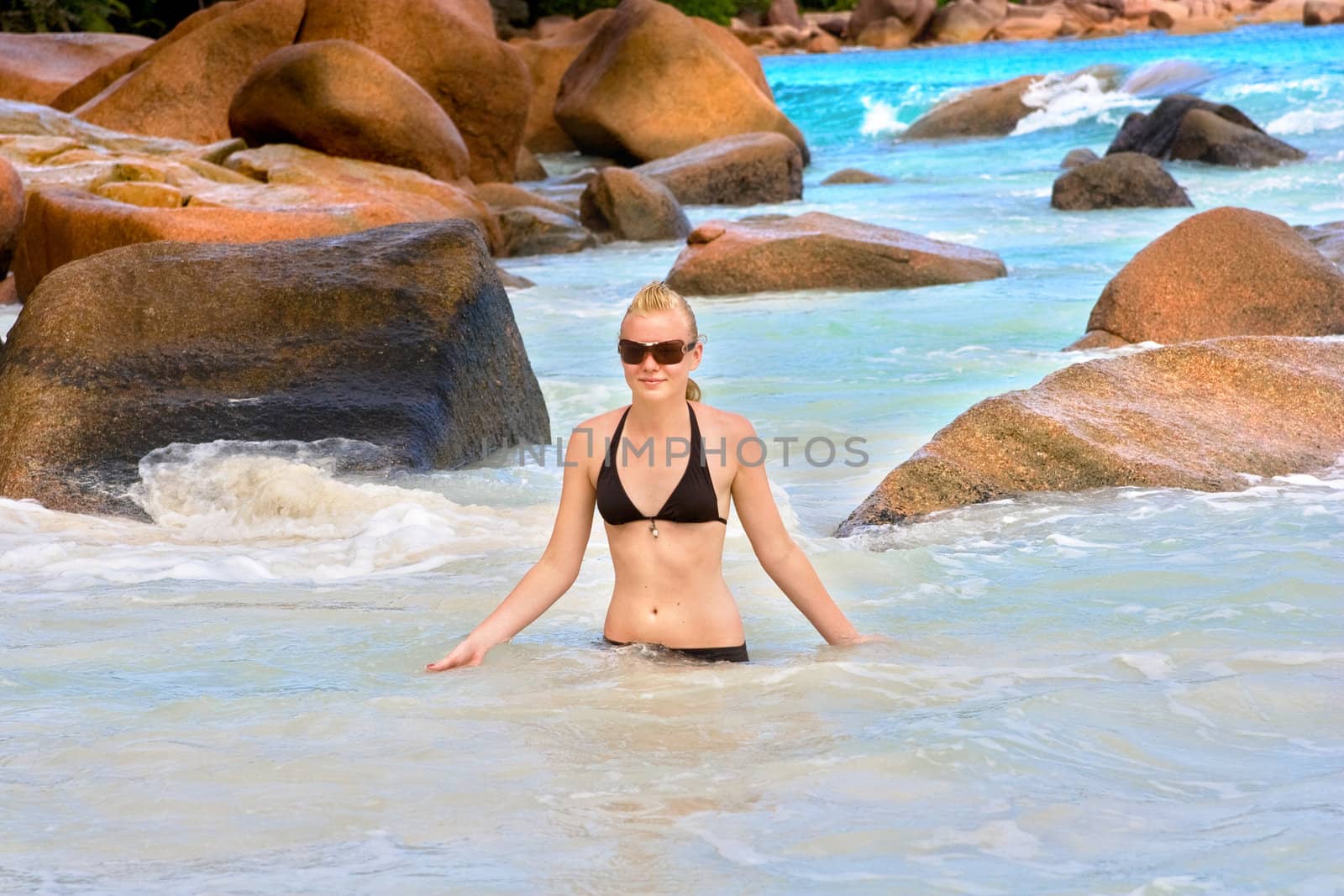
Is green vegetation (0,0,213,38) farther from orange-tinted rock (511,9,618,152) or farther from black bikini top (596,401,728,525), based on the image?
black bikini top (596,401,728,525)

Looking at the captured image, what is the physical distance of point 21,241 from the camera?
12.0m

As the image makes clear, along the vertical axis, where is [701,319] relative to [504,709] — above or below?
below

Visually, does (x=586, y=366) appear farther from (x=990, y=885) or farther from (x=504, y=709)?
(x=990, y=885)

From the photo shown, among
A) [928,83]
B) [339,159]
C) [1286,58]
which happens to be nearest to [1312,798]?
[339,159]

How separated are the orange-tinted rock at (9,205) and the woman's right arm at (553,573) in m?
9.48

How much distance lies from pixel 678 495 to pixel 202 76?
15659 millimetres

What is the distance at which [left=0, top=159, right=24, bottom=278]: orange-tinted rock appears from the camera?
40.0 feet

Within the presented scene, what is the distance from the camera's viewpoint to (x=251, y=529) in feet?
19.9

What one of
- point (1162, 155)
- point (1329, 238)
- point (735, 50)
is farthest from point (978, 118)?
point (1329, 238)

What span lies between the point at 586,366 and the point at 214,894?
307 inches

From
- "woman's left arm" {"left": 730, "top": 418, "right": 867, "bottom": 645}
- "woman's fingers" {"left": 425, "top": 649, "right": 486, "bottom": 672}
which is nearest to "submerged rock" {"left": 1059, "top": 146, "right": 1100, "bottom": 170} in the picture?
"woman's left arm" {"left": 730, "top": 418, "right": 867, "bottom": 645}

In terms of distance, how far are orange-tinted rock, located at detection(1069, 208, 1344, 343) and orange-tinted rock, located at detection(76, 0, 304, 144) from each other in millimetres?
11454

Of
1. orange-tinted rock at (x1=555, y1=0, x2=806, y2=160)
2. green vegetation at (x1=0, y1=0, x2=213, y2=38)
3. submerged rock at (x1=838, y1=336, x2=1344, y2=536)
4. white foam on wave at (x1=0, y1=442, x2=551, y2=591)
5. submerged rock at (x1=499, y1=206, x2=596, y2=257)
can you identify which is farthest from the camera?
green vegetation at (x1=0, y1=0, x2=213, y2=38)

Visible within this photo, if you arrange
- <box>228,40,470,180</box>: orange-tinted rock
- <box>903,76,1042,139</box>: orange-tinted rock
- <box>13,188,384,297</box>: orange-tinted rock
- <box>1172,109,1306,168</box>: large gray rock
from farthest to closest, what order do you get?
<box>903,76,1042,139</box>: orange-tinted rock → <box>1172,109,1306,168</box>: large gray rock → <box>228,40,470,180</box>: orange-tinted rock → <box>13,188,384,297</box>: orange-tinted rock
